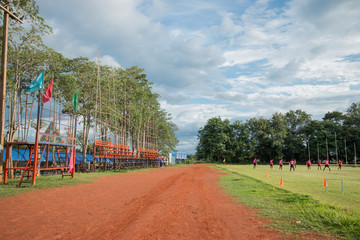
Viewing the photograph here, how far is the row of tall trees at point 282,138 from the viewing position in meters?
71.4

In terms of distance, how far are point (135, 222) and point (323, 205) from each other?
6.01 meters

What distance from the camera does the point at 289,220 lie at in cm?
663

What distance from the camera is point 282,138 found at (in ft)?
246

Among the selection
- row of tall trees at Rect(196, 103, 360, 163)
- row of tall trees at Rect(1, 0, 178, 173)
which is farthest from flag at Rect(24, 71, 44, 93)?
row of tall trees at Rect(196, 103, 360, 163)

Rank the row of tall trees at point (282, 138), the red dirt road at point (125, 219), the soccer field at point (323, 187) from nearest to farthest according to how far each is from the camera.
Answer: the red dirt road at point (125, 219), the soccer field at point (323, 187), the row of tall trees at point (282, 138)

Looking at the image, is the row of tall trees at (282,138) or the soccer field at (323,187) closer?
the soccer field at (323,187)

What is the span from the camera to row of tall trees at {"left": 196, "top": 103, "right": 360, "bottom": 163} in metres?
71.4

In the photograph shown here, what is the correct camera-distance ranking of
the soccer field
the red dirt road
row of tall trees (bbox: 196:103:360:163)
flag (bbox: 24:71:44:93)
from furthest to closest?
row of tall trees (bbox: 196:103:360:163) → flag (bbox: 24:71:44:93) → the soccer field → the red dirt road

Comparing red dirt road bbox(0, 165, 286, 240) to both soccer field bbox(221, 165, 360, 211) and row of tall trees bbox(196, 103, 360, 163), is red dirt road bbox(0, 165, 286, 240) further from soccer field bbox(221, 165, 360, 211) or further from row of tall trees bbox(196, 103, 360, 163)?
row of tall trees bbox(196, 103, 360, 163)

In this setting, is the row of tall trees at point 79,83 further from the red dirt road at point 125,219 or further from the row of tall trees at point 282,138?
the row of tall trees at point 282,138

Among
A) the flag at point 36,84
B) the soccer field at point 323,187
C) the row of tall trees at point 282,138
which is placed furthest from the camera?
the row of tall trees at point 282,138

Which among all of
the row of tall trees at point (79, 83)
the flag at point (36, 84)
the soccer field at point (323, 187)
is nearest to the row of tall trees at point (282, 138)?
the row of tall trees at point (79, 83)

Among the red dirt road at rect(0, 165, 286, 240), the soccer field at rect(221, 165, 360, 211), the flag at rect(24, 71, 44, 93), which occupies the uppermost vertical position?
the flag at rect(24, 71, 44, 93)

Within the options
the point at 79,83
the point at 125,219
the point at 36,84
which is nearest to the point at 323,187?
the point at 125,219
